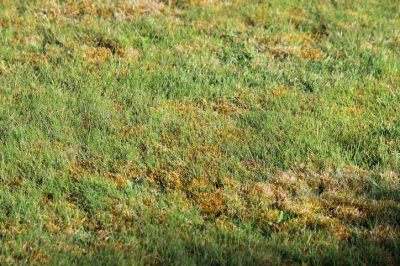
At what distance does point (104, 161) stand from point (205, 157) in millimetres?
1420

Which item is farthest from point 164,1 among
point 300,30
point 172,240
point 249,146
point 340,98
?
point 172,240

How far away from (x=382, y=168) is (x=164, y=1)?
26.3ft

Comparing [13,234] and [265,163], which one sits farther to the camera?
[265,163]

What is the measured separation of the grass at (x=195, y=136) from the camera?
727 centimetres

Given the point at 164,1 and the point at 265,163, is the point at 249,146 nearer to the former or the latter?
the point at 265,163

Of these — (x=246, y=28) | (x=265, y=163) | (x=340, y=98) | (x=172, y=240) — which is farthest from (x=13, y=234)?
(x=246, y=28)

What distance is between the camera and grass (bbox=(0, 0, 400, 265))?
7266 mm

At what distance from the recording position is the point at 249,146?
30.6 ft

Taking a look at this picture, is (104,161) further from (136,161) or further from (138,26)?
(138,26)

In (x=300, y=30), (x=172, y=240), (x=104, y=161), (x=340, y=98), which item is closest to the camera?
(x=172, y=240)

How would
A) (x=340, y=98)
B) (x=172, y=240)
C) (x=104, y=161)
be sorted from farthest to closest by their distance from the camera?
(x=340, y=98)
(x=104, y=161)
(x=172, y=240)

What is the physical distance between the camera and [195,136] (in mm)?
9477

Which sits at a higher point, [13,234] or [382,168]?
[382,168]

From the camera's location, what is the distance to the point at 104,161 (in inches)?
345
